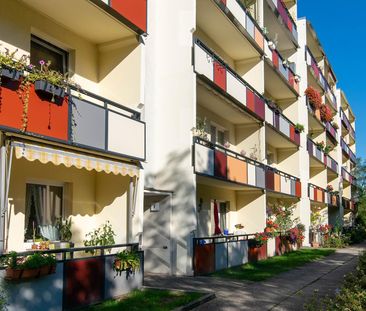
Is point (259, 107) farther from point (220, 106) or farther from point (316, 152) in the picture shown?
point (316, 152)

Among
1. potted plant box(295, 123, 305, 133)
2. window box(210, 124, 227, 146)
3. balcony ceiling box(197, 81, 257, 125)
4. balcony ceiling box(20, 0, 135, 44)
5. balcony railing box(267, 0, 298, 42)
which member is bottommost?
window box(210, 124, 227, 146)

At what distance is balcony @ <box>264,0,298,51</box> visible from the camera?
26.5 metres

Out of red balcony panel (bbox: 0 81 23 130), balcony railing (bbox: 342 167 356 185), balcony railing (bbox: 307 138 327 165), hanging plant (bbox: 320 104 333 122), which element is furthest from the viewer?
balcony railing (bbox: 342 167 356 185)

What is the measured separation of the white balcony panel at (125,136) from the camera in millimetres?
11663

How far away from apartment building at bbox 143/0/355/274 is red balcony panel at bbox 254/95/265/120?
53 millimetres

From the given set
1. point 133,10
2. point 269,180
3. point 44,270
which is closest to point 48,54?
point 133,10

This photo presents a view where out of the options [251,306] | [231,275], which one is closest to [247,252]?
[231,275]

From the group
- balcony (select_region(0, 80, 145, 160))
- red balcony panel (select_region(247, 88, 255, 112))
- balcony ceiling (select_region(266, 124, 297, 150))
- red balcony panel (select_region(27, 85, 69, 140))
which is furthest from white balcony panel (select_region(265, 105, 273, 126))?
red balcony panel (select_region(27, 85, 69, 140))

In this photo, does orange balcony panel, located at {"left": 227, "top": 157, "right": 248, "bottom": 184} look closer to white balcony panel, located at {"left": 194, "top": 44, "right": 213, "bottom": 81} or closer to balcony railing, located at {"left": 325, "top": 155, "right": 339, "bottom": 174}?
white balcony panel, located at {"left": 194, "top": 44, "right": 213, "bottom": 81}

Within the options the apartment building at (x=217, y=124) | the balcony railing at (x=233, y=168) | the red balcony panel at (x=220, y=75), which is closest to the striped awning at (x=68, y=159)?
the apartment building at (x=217, y=124)

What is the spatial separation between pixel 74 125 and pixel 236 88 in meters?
10.7

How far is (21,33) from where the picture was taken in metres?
11.0

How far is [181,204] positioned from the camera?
53.2ft

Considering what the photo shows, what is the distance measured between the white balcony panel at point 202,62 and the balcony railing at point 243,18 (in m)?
2.42
